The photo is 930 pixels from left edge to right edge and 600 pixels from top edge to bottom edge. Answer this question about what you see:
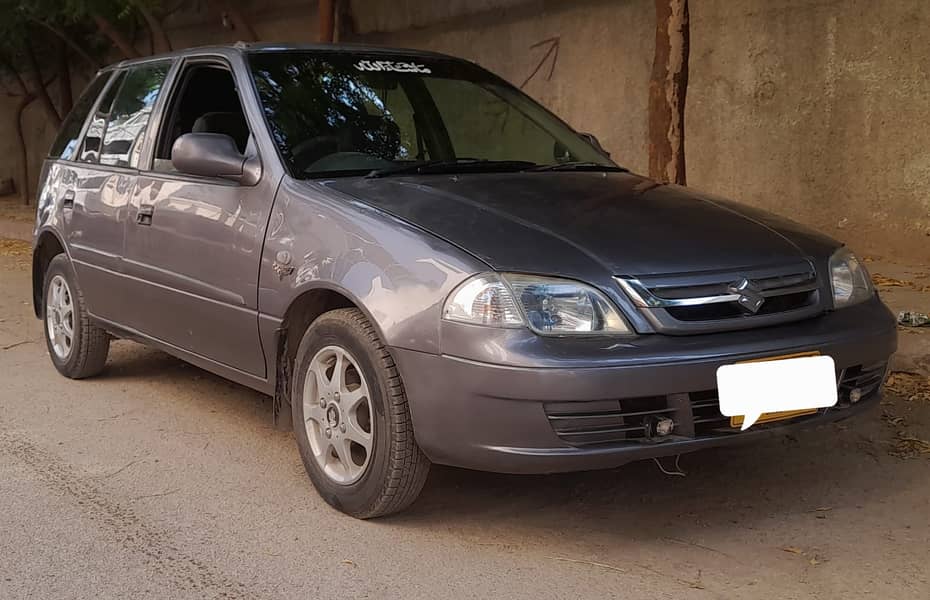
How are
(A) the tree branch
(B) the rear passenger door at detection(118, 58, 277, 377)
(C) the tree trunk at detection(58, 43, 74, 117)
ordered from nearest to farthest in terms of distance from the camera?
(B) the rear passenger door at detection(118, 58, 277, 377)
(A) the tree branch
(C) the tree trunk at detection(58, 43, 74, 117)

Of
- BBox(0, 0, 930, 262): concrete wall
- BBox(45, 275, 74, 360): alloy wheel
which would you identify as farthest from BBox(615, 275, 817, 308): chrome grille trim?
BBox(0, 0, 930, 262): concrete wall

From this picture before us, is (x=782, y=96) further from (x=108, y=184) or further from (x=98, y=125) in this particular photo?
(x=108, y=184)

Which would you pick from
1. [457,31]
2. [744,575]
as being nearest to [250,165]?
[744,575]

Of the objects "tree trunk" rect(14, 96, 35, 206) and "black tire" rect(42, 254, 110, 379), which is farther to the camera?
"tree trunk" rect(14, 96, 35, 206)

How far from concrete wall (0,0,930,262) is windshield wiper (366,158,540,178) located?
15.4 feet

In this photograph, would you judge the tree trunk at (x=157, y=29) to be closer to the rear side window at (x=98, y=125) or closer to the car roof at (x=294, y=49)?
the rear side window at (x=98, y=125)

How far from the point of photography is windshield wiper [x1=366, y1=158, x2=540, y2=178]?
4203mm

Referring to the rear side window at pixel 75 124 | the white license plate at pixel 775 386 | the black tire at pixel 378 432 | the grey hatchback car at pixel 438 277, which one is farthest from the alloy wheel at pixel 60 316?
the white license plate at pixel 775 386

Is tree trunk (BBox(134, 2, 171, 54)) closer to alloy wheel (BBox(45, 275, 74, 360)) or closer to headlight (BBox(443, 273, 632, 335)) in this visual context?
alloy wheel (BBox(45, 275, 74, 360))

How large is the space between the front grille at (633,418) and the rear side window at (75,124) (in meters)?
3.87

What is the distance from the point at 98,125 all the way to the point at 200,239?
1761 mm

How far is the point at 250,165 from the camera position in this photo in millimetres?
4184

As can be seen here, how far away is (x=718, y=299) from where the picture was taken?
3.32 metres

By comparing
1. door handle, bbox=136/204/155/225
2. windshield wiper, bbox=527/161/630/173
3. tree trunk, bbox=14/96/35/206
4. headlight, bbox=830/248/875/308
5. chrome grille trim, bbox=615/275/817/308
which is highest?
windshield wiper, bbox=527/161/630/173
